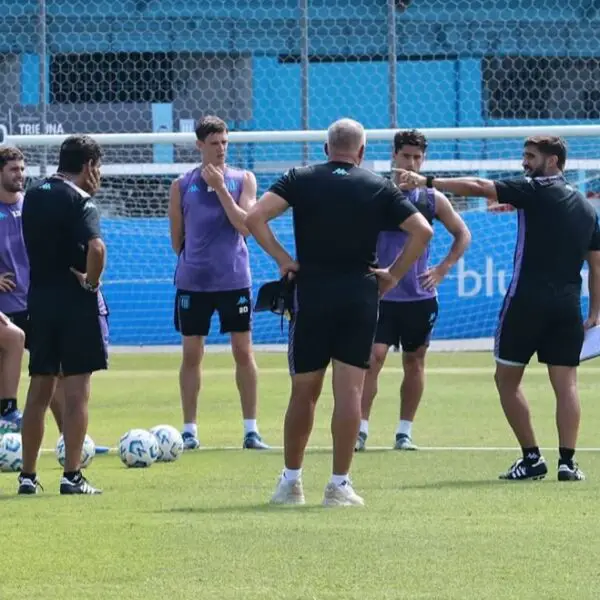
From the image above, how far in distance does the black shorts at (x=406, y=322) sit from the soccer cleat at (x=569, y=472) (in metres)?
2.38

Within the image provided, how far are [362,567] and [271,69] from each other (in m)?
20.5

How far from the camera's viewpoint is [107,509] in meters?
8.61

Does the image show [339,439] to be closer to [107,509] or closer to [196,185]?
[107,509]

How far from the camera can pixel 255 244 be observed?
934 inches

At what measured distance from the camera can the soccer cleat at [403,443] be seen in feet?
38.9

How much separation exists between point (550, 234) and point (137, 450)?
117 inches

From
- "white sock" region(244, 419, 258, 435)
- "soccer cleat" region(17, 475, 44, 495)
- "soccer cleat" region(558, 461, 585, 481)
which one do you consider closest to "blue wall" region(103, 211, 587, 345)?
"white sock" region(244, 419, 258, 435)

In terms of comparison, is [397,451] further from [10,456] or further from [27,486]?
[27,486]

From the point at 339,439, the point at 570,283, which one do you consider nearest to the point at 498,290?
the point at 570,283

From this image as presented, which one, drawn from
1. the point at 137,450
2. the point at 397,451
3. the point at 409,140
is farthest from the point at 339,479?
the point at 409,140

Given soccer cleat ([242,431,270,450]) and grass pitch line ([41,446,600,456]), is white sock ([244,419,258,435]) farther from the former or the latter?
grass pitch line ([41,446,600,456])

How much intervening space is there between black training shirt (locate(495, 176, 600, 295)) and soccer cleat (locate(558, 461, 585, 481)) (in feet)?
3.38

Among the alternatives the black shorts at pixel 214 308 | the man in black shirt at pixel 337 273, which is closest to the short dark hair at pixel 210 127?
the black shorts at pixel 214 308

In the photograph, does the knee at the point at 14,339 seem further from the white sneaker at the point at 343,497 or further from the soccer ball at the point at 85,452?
the white sneaker at the point at 343,497
